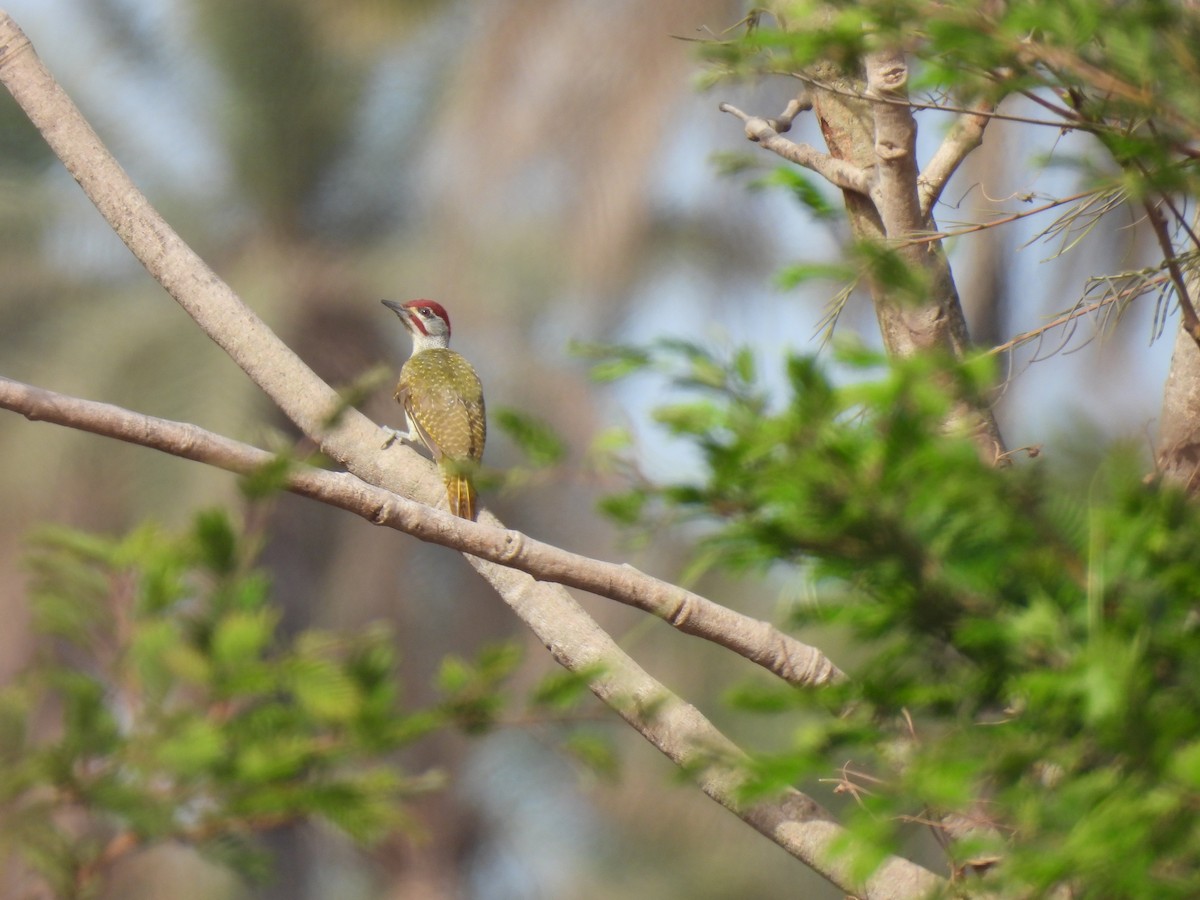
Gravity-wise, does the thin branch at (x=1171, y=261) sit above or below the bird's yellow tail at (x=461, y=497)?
below

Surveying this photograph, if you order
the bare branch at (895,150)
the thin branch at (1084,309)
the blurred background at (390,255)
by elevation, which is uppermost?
the blurred background at (390,255)

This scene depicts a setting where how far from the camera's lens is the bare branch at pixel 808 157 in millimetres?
4020

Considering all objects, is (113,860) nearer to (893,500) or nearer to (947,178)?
(893,500)

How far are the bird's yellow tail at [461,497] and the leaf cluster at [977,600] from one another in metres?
3.06

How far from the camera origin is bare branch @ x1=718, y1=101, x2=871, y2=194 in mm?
4020

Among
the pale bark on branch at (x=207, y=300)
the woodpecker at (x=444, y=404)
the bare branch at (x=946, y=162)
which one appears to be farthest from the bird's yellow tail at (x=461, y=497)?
the bare branch at (x=946, y=162)

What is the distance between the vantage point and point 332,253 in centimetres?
1644

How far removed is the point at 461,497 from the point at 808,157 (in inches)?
80.8

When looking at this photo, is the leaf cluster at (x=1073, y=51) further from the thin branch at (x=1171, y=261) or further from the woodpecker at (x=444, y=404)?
the woodpecker at (x=444, y=404)

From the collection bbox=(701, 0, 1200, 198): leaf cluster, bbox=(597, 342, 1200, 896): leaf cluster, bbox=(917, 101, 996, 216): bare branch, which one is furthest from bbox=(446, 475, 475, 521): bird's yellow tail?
bbox=(597, 342, 1200, 896): leaf cluster

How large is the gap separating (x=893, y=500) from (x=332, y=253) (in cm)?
1535

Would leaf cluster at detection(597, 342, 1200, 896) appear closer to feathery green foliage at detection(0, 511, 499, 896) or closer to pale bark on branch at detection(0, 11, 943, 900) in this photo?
feathery green foliage at detection(0, 511, 499, 896)

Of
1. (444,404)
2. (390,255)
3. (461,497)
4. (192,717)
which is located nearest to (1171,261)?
(192,717)

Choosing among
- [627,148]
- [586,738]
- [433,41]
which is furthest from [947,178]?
[433,41]
